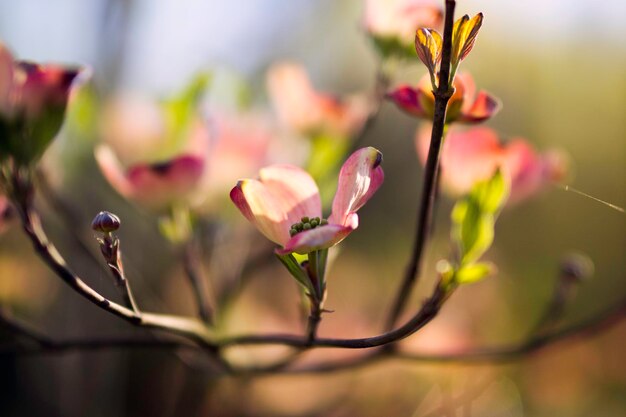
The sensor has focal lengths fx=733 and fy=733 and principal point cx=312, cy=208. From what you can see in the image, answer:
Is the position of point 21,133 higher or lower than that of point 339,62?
higher

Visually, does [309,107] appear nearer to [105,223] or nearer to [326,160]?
[326,160]

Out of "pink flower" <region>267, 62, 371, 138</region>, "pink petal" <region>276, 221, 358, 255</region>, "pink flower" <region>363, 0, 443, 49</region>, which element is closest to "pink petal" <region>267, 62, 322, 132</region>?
"pink flower" <region>267, 62, 371, 138</region>

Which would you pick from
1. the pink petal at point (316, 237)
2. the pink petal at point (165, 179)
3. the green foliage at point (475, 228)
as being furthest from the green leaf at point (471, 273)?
the pink petal at point (165, 179)

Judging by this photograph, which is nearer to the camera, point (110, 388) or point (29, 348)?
point (29, 348)

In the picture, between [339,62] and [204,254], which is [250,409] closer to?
[204,254]

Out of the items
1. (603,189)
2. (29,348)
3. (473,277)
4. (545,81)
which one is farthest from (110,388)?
(545,81)

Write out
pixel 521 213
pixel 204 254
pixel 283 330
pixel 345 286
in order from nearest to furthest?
pixel 204 254 → pixel 283 330 → pixel 345 286 → pixel 521 213

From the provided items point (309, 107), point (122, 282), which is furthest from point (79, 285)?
point (309, 107)
